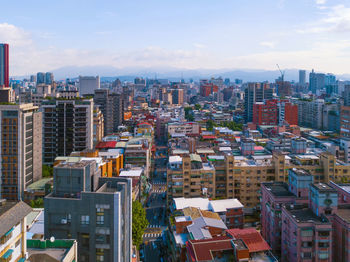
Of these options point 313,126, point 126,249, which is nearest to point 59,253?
point 126,249

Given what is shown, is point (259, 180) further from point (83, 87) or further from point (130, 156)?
point (83, 87)

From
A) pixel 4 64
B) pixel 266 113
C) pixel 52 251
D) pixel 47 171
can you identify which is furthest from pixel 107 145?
pixel 4 64

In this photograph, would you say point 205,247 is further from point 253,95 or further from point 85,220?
point 253,95

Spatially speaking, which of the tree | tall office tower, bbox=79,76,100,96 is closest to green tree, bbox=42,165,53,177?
the tree

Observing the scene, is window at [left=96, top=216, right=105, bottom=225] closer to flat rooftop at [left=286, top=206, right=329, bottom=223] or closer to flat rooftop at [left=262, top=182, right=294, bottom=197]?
flat rooftop at [left=286, top=206, right=329, bottom=223]

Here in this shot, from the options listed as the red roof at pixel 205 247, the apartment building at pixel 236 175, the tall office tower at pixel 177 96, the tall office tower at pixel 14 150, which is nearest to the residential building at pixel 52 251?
the red roof at pixel 205 247
